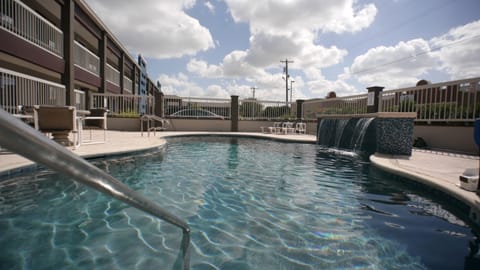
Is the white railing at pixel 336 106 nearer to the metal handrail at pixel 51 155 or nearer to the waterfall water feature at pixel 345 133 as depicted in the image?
the waterfall water feature at pixel 345 133

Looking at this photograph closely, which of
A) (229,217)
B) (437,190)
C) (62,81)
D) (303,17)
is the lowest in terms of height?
(229,217)

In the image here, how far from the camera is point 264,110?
49.5ft

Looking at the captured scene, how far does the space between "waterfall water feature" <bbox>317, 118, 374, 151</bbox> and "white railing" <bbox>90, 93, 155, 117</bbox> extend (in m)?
8.99

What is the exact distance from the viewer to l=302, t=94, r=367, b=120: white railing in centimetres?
1075

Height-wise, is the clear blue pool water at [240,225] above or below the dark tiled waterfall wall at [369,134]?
below

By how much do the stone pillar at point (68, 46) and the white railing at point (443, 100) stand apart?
537 inches

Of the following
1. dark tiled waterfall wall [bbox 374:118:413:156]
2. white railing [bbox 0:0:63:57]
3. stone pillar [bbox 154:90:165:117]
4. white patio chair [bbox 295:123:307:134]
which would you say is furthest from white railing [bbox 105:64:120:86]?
dark tiled waterfall wall [bbox 374:118:413:156]

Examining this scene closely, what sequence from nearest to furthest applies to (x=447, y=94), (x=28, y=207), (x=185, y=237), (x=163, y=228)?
1. (x=185, y=237)
2. (x=163, y=228)
3. (x=28, y=207)
4. (x=447, y=94)

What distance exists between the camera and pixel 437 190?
3117 mm

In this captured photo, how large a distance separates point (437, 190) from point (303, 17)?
12.9 meters

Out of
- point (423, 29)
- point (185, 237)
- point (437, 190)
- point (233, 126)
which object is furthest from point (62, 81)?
point (423, 29)

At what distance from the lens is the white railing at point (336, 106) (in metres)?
10.8

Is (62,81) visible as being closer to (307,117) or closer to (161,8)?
(161,8)

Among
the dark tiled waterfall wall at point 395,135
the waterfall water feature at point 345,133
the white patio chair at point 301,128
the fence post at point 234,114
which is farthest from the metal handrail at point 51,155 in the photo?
the fence post at point 234,114
